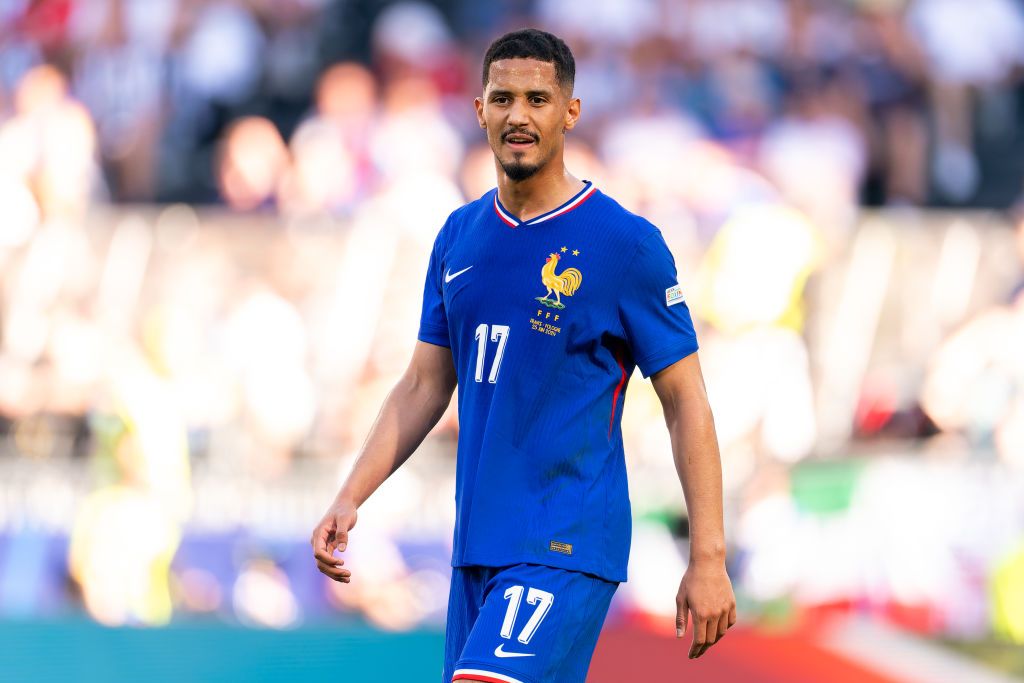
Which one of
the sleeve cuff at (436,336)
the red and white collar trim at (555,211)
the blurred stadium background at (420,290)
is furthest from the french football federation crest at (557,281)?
the blurred stadium background at (420,290)

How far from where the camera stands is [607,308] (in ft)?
12.8

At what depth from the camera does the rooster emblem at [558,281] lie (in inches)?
154

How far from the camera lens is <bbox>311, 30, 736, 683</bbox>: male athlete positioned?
12.6ft

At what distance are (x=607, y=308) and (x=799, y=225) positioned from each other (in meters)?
7.23

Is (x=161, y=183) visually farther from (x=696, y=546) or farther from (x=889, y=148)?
(x=696, y=546)

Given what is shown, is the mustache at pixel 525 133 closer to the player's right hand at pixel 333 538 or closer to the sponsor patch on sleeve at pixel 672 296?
the sponsor patch on sleeve at pixel 672 296

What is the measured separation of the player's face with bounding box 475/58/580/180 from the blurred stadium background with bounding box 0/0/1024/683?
4.96 meters

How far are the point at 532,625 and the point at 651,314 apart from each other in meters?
0.76

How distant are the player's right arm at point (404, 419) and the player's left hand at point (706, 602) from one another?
0.85 m

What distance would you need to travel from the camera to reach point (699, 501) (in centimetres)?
385

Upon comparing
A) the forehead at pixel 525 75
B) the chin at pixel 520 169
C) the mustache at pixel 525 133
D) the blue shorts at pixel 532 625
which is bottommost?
the blue shorts at pixel 532 625

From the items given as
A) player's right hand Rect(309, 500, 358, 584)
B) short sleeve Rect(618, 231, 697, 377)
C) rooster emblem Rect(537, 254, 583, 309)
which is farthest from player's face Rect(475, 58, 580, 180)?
player's right hand Rect(309, 500, 358, 584)

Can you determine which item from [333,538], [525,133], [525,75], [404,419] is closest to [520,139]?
[525,133]

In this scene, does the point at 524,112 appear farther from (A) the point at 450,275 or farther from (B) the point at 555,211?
(A) the point at 450,275
